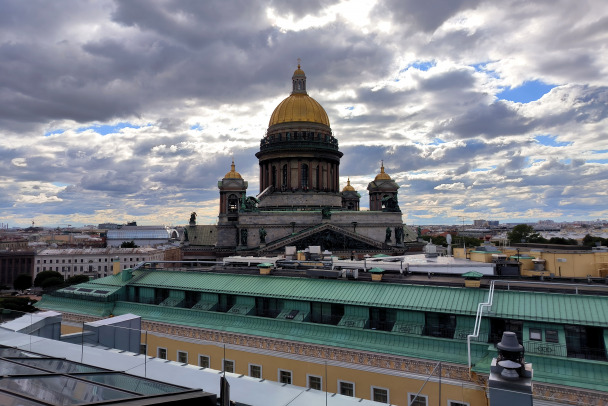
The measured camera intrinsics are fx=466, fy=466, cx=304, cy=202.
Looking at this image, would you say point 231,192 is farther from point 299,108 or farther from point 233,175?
point 299,108

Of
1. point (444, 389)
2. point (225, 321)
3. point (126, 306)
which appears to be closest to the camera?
point (444, 389)

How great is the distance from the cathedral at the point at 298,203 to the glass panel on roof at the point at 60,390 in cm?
5808

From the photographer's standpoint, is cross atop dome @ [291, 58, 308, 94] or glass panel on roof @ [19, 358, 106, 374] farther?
cross atop dome @ [291, 58, 308, 94]

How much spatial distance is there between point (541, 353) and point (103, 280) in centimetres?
2835

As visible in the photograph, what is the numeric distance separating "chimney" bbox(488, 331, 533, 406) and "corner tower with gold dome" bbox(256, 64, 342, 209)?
232ft

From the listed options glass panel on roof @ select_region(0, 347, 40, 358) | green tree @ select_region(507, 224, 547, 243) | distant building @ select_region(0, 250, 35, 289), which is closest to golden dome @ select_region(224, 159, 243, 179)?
distant building @ select_region(0, 250, 35, 289)

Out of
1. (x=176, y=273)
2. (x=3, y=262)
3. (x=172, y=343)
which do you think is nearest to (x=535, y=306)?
(x=172, y=343)

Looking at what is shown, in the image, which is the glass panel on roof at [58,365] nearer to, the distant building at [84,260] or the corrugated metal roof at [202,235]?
the corrugated metal roof at [202,235]

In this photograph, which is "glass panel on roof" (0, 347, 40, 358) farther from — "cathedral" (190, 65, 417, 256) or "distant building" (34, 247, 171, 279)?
"distant building" (34, 247, 171, 279)

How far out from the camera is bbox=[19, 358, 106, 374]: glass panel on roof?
9062 mm

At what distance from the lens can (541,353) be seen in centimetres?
1847

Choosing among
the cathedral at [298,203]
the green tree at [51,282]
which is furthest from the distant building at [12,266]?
the cathedral at [298,203]

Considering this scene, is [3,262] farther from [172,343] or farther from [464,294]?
[464,294]

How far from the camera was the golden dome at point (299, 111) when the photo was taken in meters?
84.4
